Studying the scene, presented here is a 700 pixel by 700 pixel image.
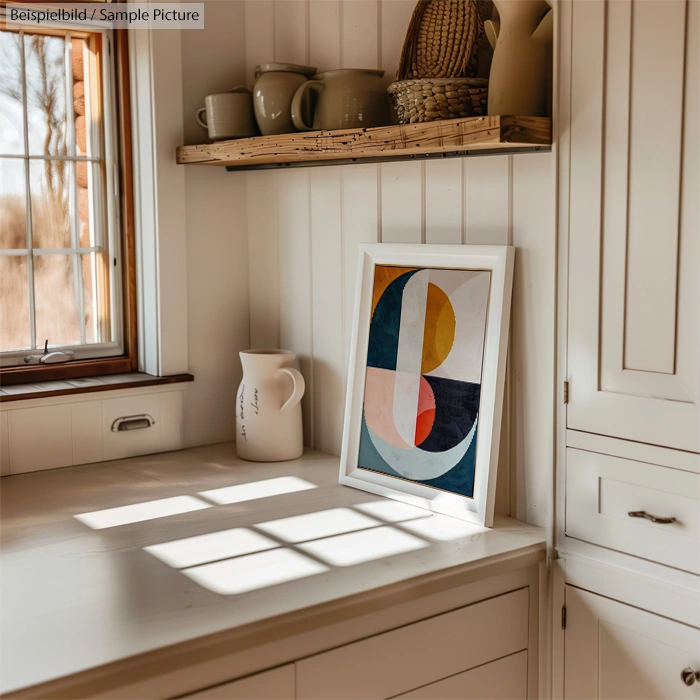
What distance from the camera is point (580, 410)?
150cm

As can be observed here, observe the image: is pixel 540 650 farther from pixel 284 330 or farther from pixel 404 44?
pixel 404 44

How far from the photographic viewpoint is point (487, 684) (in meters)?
1.50

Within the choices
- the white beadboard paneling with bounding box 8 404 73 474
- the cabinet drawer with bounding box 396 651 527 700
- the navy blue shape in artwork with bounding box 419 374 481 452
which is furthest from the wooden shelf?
the cabinet drawer with bounding box 396 651 527 700

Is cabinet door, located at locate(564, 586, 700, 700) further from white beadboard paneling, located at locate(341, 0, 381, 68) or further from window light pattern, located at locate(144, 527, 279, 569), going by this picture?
white beadboard paneling, located at locate(341, 0, 381, 68)

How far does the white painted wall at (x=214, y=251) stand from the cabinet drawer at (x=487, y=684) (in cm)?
100

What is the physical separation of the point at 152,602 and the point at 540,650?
0.71 metres

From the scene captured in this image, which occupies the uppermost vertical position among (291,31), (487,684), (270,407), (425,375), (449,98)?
(291,31)

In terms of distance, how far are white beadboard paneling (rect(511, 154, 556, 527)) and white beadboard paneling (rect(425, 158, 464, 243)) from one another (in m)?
0.15

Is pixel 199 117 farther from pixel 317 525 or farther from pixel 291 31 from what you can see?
pixel 317 525

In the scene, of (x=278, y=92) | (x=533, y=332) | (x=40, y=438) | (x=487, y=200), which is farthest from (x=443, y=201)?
(x=40, y=438)

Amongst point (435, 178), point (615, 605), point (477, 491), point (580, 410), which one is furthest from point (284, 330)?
point (615, 605)

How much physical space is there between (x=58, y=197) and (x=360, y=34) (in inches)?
31.5

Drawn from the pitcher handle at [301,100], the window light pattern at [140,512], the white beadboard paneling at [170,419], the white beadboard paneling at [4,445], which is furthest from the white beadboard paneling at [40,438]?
the pitcher handle at [301,100]

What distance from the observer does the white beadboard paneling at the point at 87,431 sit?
2025 mm
